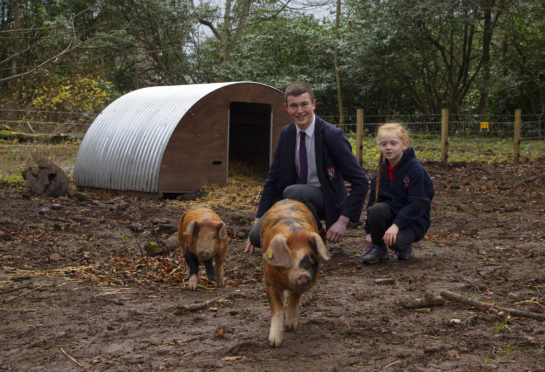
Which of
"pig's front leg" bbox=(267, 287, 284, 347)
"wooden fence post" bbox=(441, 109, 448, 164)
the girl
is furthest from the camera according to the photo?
"wooden fence post" bbox=(441, 109, 448, 164)

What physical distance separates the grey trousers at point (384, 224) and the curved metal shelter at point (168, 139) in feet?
19.1

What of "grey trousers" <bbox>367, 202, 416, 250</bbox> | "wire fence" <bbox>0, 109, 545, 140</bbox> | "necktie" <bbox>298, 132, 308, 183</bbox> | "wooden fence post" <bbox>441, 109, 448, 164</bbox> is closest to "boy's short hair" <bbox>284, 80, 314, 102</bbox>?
"necktie" <bbox>298, 132, 308, 183</bbox>

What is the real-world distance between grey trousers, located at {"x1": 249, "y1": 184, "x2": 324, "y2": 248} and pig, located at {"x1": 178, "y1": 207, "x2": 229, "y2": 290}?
250 millimetres

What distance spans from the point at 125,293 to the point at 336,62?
19498mm

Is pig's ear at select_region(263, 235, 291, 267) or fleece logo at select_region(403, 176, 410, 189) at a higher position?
fleece logo at select_region(403, 176, 410, 189)

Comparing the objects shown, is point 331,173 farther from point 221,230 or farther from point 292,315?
point 292,315

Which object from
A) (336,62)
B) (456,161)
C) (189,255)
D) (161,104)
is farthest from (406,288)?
(336,62)

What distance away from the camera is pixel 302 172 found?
495cm

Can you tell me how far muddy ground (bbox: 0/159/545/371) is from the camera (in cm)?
315

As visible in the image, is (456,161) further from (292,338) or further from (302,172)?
(292,338)

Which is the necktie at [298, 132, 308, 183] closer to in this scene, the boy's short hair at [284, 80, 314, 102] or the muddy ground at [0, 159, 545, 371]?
the boy's short hair at [284, 80, 314, 102]

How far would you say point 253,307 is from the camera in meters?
4.14

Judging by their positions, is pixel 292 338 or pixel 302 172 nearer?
pixel 292 338

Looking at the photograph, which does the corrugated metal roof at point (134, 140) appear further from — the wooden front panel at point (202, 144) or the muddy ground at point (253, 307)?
the muddy ground at point (253, 307)
